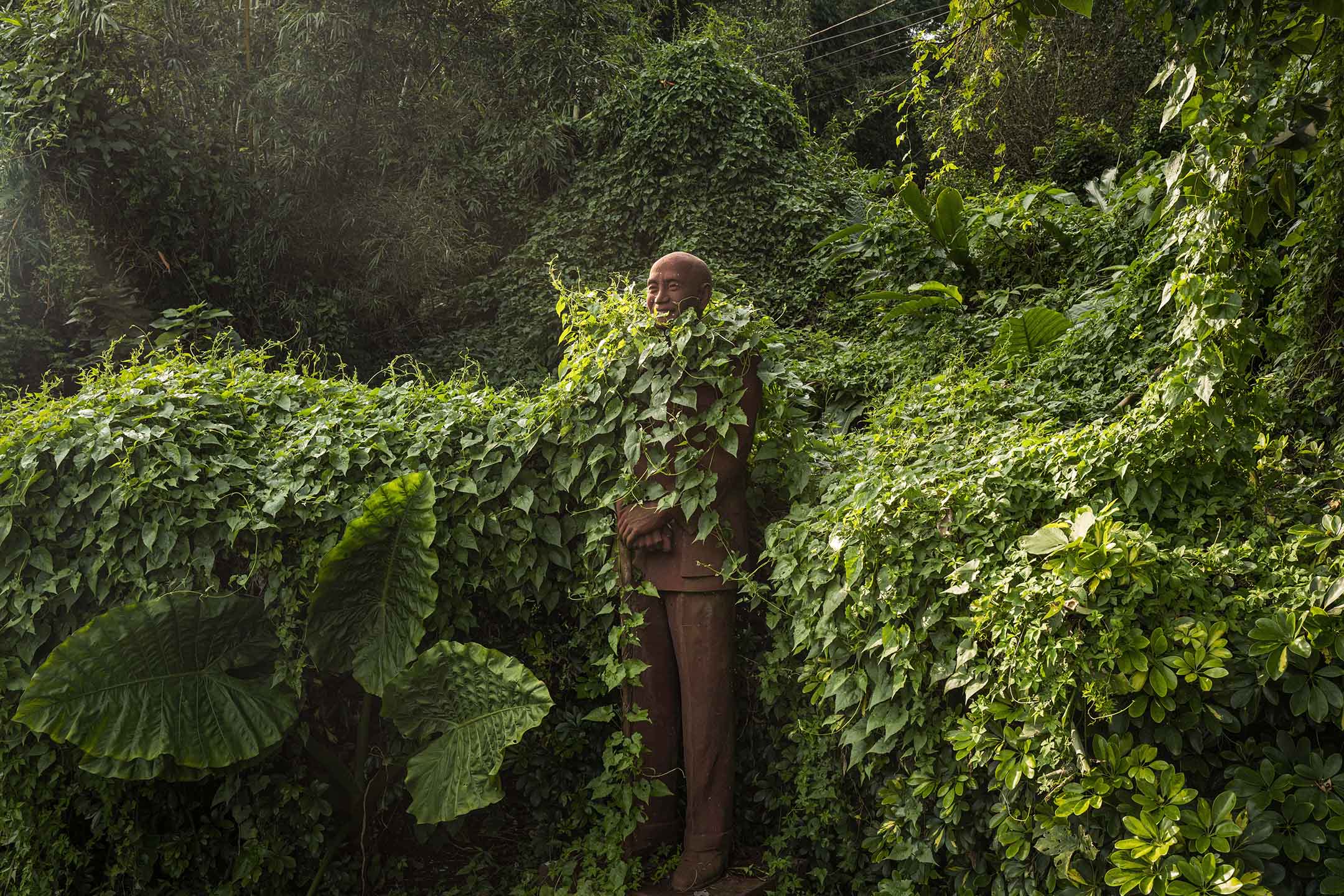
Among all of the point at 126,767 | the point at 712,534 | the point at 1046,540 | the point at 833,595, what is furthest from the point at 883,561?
the point at 126,767

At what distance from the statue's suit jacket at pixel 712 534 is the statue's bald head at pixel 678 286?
0.96ft

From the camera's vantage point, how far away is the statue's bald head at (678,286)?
3.56 m

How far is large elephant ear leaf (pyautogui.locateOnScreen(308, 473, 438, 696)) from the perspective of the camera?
3551mm

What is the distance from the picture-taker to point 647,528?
3510 millimetres

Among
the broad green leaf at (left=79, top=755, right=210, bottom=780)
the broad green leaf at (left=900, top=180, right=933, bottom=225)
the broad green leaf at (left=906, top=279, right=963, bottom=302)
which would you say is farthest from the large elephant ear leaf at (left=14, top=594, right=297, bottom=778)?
the broad green leaf at (left=900, top=180, right=933, bottom=225)

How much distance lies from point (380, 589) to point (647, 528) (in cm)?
100

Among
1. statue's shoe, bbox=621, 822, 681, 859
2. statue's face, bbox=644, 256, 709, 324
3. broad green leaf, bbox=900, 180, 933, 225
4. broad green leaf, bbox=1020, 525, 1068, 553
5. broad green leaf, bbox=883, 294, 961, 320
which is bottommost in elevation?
statue's shoe, bbox=621, 822, 681, 859

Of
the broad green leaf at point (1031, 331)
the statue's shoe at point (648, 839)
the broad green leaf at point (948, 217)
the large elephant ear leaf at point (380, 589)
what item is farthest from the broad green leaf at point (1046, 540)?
the broad green leaf at point (948, 217)

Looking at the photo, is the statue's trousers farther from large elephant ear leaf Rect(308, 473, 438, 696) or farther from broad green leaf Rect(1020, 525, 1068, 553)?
broad green leaf Rect(1020, 525, 1068, 553)

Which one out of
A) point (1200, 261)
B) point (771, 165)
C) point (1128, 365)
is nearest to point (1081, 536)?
point (1200, 261)

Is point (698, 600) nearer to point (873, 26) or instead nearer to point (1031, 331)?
point (1031, 331)

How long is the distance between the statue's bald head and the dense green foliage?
9cm

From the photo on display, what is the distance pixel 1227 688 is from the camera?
93.8 inches

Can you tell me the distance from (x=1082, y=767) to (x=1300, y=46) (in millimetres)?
2110
